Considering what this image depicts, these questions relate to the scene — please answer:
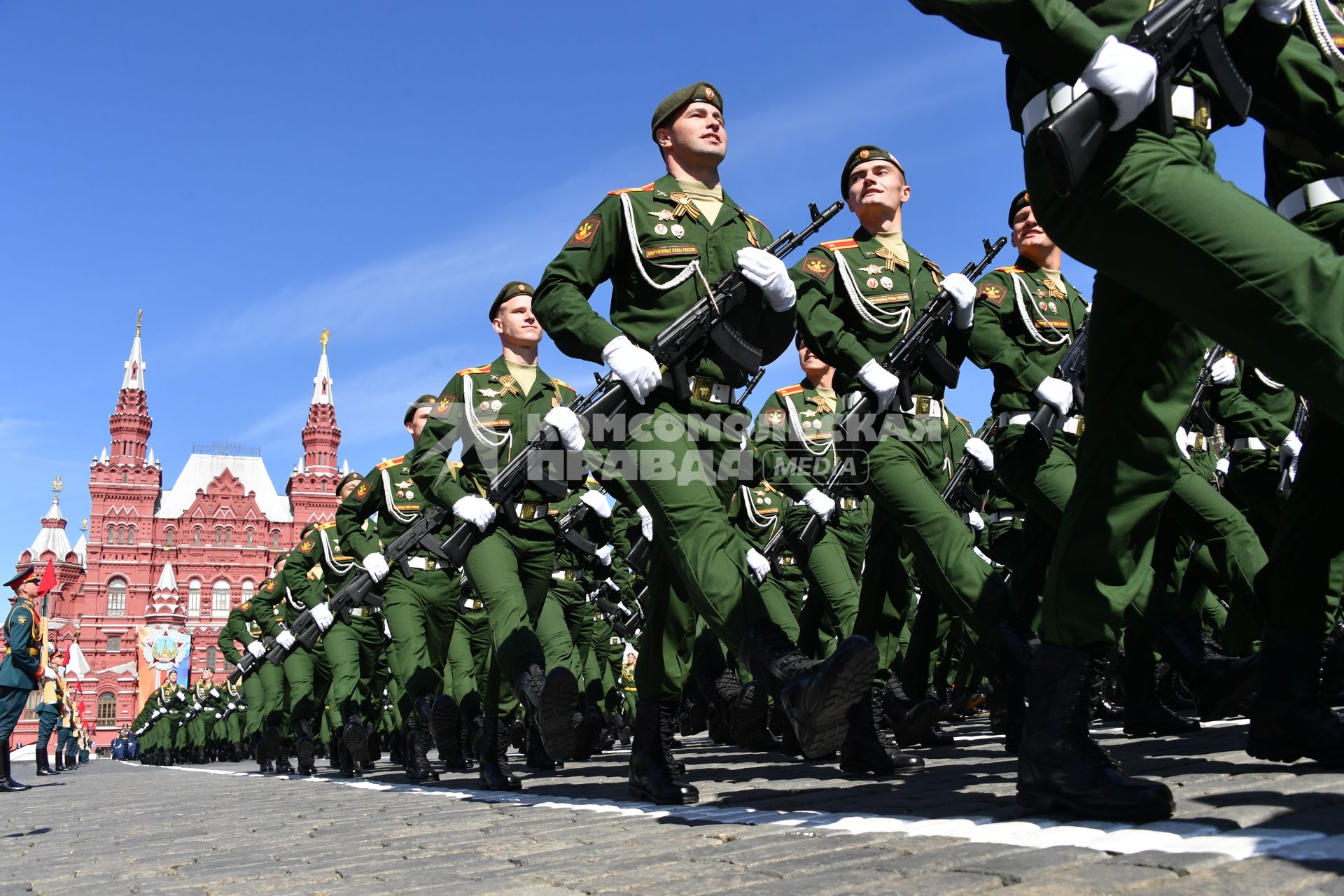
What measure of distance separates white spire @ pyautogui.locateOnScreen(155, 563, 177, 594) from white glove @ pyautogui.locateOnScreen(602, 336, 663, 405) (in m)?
96.0

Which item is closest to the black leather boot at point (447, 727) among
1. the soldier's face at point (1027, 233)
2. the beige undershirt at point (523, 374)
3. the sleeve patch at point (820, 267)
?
the beige undershirt at point (523, 374)

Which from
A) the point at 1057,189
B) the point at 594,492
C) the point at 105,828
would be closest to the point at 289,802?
the point at 105,828

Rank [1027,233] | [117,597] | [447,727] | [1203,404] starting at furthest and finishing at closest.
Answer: [117,597], [447,727], [1203,404], [1027,233]

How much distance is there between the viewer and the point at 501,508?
671cm

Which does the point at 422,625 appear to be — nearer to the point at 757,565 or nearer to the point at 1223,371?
the point at 757,565

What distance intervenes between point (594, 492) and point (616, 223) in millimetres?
3697

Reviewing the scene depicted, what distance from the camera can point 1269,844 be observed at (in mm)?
2180

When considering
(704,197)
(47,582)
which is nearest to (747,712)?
(704,197)

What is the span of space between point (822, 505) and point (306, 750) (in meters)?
7.18

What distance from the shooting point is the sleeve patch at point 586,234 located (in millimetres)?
4734

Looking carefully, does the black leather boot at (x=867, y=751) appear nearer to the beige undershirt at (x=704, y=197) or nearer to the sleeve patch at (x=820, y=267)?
the beige undershirt at (x=704, y=197)

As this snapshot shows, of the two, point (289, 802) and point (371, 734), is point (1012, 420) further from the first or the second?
point (371, 734)

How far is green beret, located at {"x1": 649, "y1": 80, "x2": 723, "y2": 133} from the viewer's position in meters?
5.00

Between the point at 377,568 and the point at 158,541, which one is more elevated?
the point at 158,541
